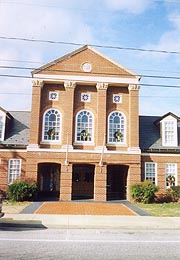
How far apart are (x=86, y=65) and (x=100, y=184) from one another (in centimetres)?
918

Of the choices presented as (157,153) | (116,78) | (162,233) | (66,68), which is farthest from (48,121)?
(162,233)

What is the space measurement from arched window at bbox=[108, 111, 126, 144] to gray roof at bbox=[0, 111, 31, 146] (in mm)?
6531

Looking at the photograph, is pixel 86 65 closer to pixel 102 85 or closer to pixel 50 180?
pixel 102 85

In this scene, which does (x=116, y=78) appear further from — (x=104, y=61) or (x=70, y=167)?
(x=70, y=167)

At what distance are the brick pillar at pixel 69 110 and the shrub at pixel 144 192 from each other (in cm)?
589

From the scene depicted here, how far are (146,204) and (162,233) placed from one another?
9.59m

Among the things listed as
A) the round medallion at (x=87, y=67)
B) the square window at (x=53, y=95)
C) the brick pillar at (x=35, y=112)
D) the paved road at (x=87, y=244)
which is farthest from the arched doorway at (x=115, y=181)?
the paved road at (x=87, y=244)

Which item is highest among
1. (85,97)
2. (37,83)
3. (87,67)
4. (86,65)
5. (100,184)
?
(86,65)

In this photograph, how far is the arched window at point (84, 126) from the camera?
22.3 m

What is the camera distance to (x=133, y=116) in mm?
22375

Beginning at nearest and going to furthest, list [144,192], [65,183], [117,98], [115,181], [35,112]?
1. [144,192]
2. [65,183]
3. [35,112]
4. [117,98]
5. [115,181]

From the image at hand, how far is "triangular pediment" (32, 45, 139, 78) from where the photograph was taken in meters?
22.3

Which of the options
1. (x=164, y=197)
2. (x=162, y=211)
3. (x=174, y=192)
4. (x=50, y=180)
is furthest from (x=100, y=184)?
(x=162, y=211)

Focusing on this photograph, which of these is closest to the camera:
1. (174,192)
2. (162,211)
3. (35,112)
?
(162,211)
